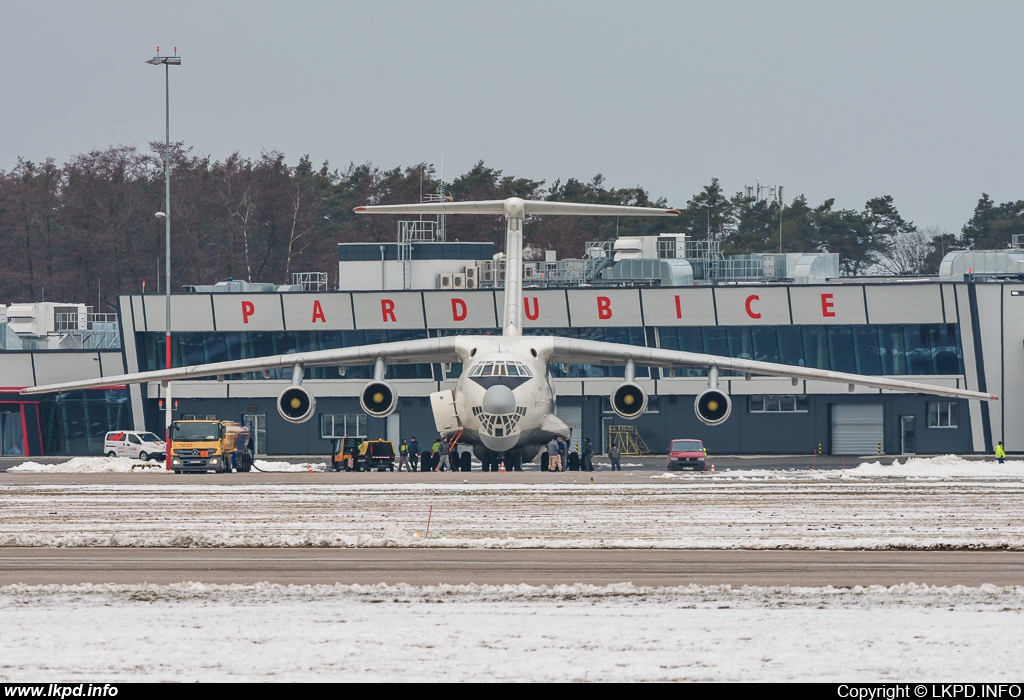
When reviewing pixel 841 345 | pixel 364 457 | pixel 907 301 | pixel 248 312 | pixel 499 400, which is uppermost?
pixel 248 312

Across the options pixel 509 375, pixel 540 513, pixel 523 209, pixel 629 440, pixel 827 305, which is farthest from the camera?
pixel 629 440

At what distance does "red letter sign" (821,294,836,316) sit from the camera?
165 feet

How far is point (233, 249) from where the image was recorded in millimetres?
90500

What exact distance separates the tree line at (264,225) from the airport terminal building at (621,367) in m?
30.1

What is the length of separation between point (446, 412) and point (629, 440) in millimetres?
19916

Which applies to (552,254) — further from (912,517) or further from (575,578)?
(575,578)

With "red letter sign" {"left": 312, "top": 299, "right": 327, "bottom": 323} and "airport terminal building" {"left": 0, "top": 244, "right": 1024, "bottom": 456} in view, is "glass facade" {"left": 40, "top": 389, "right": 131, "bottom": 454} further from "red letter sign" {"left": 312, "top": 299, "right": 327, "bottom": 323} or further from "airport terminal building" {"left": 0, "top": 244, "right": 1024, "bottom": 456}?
"red letter sign" {"left": 312, "top": 299, "right": 327, "bottom": 323}

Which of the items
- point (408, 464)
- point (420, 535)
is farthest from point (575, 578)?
point (408, 464)

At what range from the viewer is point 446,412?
34.2 metres

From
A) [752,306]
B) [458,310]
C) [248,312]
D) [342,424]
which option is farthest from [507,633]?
[342,424]

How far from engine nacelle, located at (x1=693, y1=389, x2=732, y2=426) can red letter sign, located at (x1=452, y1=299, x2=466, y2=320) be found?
2091cm

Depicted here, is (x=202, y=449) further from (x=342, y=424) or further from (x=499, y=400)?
(x=342, y=424)

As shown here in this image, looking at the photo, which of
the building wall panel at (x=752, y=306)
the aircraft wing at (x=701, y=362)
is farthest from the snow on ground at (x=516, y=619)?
the building wall panel at (x=752, y=306)

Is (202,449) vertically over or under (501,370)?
under
